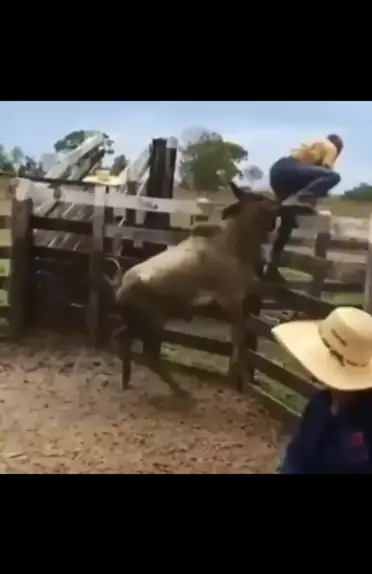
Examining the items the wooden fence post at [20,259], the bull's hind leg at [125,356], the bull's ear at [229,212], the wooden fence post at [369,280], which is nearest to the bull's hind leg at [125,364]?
the bull's hind leg at [125,356]

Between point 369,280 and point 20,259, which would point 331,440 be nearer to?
point 369,280

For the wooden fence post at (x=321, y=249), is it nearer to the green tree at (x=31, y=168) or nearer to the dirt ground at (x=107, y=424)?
the dirt ground at (x=107, y=424)

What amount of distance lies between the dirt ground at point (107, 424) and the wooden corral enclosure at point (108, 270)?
0.05 metres

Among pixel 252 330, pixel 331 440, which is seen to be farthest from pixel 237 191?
pixel 331 440

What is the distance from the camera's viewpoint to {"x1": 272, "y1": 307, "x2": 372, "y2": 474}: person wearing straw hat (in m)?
1.93

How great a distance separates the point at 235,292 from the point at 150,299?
0.17m

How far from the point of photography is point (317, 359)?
1.96 m

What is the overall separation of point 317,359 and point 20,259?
610 mm

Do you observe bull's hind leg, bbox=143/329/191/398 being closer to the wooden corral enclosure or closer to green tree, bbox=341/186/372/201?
the wooden corral enclosure
